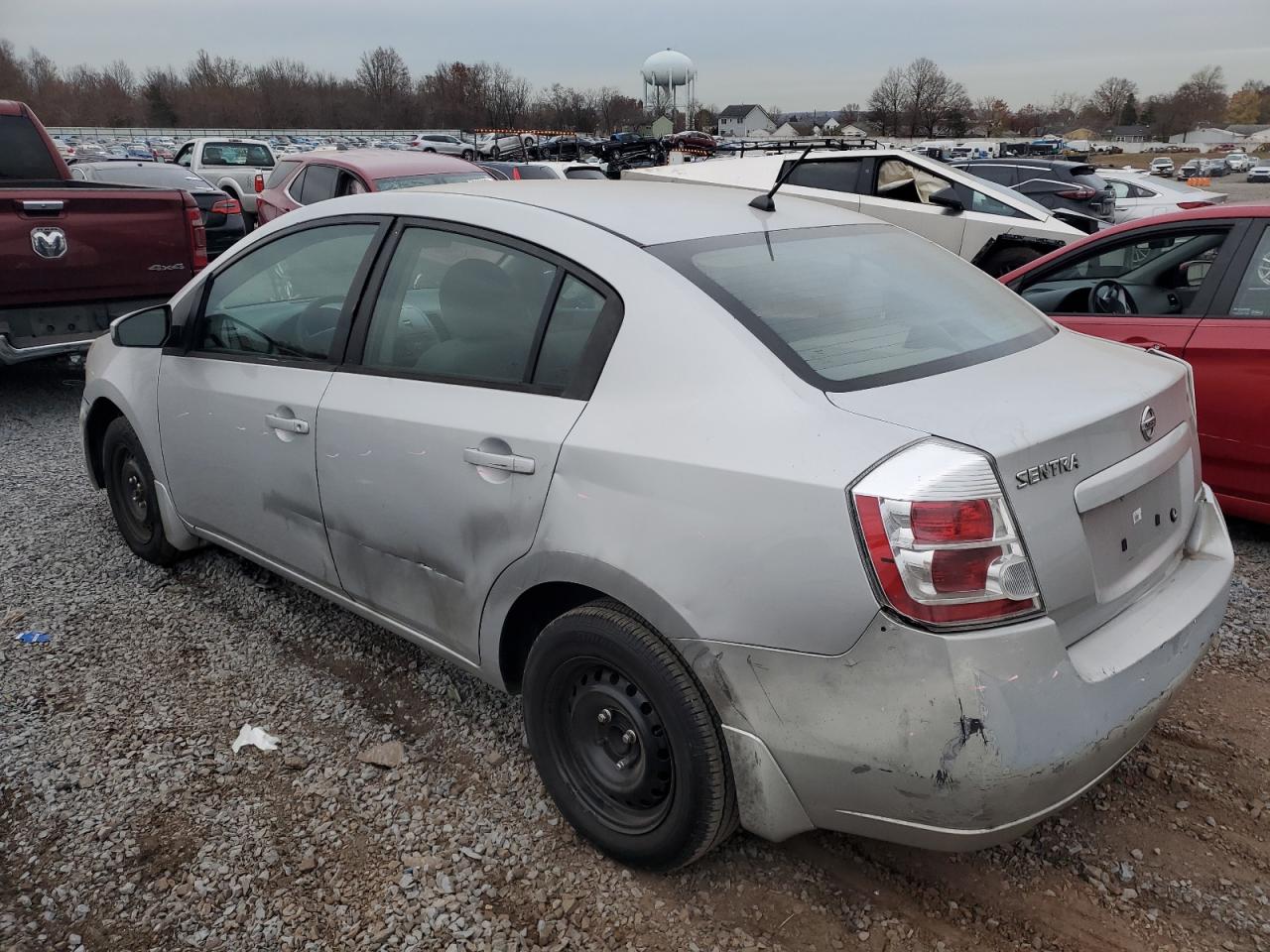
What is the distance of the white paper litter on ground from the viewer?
9.94 feet

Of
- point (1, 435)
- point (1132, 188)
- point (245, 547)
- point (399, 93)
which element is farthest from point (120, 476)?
point (399, 93)

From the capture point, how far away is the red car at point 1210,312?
4.04 meters

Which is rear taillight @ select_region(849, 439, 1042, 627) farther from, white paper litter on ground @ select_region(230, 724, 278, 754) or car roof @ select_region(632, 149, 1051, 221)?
car roof @ select_region(632, 149, 1051, 221)

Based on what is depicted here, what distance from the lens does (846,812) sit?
2006 millimetres

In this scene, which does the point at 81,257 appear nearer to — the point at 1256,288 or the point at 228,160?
the point at 1256,288

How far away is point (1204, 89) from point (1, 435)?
129m

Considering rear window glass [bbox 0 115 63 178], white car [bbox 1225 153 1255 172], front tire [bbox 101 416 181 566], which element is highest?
rear window glass [bbox 0 115 63 178]

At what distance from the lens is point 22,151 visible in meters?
8.01

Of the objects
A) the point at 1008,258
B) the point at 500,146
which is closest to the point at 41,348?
the point at 1008,258

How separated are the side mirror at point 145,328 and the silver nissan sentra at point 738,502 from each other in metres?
0.69

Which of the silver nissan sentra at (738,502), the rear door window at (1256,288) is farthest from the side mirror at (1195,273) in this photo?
the silver nissan sentra at (738,502)

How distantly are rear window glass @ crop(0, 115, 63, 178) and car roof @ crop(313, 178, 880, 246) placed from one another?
641 cm

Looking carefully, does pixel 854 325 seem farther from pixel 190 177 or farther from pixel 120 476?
pixel 190 177

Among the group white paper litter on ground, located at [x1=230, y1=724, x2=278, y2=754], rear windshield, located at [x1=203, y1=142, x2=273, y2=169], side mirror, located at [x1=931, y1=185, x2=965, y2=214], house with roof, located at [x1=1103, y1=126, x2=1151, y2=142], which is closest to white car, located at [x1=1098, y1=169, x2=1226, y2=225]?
side mirror, located at [x1=931, y1=185, x2=965, y2=214]
